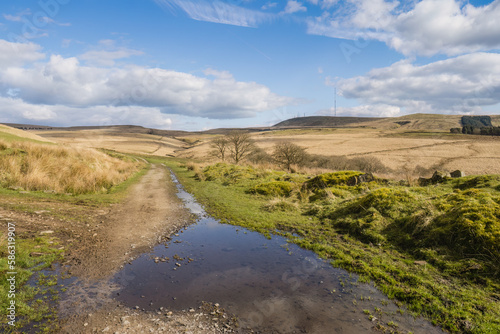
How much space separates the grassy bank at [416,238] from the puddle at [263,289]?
2.22 feet

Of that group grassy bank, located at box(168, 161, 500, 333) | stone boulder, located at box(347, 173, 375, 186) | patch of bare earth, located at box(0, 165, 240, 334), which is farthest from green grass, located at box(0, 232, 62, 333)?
stone boulder, located at box(347, 173, 375, 186)

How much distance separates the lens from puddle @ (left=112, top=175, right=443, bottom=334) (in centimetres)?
509

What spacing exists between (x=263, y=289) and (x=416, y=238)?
5765 millimetres

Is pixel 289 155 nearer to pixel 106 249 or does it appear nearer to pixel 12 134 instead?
pixel 106 249

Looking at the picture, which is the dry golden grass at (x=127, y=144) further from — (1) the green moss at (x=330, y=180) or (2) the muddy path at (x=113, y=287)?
(1) the green moss at (x=330, y=180)

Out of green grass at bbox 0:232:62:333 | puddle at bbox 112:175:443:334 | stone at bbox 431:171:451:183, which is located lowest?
puddle at bbox 112:175:443:334

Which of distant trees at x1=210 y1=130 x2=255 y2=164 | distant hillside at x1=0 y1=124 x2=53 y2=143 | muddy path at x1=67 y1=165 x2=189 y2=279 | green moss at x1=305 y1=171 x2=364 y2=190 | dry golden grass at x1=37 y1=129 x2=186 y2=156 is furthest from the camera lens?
dry golden grass at x1=37 y1=129 x2=186 y2=156

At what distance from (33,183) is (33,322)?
13.2m

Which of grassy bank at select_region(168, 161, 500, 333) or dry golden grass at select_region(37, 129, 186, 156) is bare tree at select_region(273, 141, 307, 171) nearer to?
grassy bank at select_region(168, 161, 500, 333)

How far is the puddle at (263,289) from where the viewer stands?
509 cm

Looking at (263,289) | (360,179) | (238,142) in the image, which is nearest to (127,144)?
(238,142)

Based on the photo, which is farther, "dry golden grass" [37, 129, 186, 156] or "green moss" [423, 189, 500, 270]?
"dry golden grass" [37, 129, 186, 156]

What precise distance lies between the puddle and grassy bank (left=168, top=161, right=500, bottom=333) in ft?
2.22

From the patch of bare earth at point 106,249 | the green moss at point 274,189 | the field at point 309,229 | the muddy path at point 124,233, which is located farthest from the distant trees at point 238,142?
the muddy path at point 124,233
